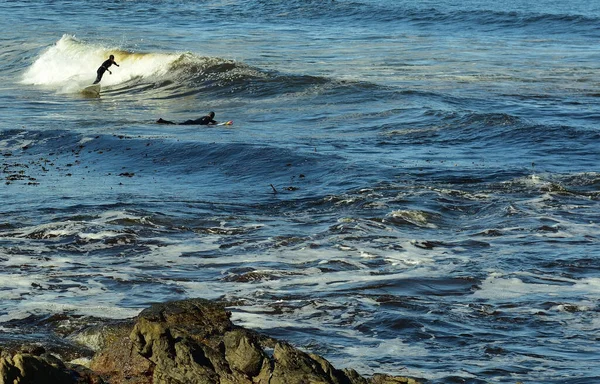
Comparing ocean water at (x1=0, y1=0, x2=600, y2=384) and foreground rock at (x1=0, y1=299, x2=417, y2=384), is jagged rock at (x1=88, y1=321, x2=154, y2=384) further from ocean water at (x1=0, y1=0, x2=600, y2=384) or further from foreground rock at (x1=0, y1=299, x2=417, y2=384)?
ocean water at (x1=0, y1=0, x2=600, y2=384)

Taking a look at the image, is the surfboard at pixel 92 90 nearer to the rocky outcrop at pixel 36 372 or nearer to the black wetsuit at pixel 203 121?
the black wetsuit at pixel 203 121

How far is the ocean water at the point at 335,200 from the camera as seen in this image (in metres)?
9.39

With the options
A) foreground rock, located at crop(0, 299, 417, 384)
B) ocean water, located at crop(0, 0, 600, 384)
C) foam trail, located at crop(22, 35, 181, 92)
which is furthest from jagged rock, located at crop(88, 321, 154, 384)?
foam trail, located at crop(22, 35, 181, 92)

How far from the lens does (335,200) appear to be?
15.3 metres

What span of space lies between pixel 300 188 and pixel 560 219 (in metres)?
4.45

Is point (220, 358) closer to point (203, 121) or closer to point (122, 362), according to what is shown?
point (122, 362)

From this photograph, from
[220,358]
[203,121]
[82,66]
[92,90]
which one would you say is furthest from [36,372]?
[82,66]

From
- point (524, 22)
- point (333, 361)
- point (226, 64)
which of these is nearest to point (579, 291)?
point (333, 361)

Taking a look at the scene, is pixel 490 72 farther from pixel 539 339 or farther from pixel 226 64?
pixel 539 339

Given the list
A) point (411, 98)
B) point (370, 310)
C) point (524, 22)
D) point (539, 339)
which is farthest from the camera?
point (524, 22)

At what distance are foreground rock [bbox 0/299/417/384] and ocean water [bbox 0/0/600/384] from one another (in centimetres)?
167

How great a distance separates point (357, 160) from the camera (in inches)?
717

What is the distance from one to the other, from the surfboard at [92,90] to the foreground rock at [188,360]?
25.5m

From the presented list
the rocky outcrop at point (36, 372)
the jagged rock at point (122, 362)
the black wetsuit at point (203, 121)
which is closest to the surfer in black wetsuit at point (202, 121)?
the black wetsuit at point (203, 121)
